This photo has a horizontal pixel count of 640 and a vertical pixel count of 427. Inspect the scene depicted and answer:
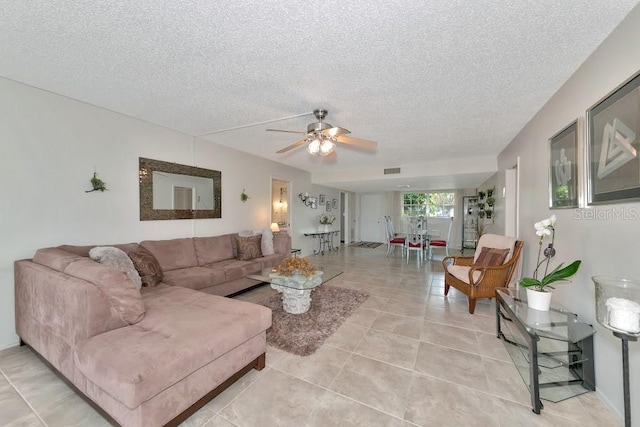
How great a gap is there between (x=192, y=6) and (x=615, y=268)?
2936 millimetres

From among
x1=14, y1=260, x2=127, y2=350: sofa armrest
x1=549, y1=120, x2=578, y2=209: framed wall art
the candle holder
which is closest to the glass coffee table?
x1=14, y1=260, x2=127, y2=350: sofa armrest

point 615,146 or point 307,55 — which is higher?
point 307,55

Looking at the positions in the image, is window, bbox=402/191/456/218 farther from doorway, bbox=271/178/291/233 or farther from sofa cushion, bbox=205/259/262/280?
sofa cushion, bbox=205/259/262/280

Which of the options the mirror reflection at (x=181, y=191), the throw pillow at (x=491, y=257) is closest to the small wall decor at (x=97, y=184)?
the mirror reflection at (x=181, y=191)

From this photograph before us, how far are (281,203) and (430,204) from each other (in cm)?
575

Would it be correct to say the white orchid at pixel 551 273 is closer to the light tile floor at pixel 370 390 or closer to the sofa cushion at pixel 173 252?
the light tile floor at pixel 370 390

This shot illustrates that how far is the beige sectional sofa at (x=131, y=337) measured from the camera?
4.15 feet

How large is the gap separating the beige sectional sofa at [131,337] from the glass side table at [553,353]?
6.01 feet

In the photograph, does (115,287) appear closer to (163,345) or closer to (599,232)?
(163,345)

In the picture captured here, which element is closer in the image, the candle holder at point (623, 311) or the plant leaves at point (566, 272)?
the candle holder at point (623, 311)

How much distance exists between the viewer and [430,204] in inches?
351

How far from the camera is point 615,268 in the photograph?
147cm

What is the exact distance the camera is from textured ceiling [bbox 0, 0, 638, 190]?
1.41 meters

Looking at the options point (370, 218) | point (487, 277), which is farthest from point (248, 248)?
point (370, 218)
